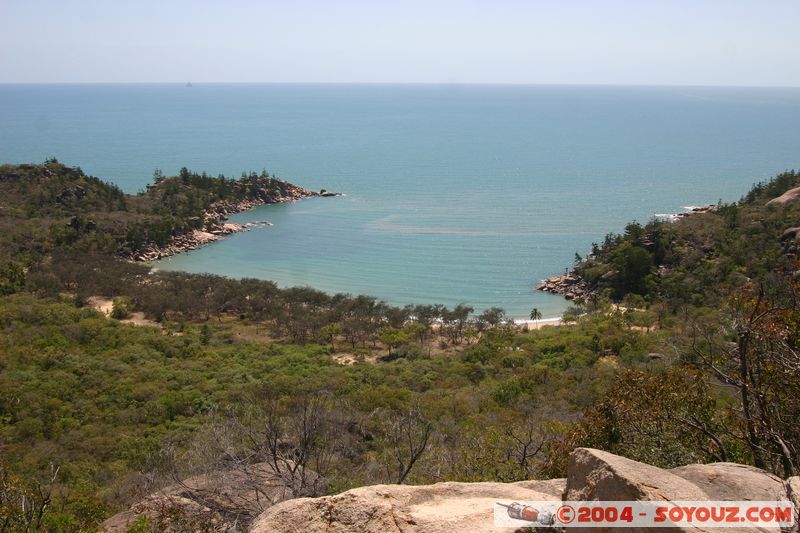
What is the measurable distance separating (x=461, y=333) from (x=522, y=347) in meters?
5.88

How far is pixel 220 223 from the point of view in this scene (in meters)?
75.7

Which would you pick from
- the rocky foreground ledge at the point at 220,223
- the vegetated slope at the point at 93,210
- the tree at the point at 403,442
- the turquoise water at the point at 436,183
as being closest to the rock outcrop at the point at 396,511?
the tree at the point at 403,442

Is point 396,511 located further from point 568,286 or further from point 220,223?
point 220,223

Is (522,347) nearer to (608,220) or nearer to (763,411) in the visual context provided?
(763,411)

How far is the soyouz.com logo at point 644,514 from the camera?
5.65 m

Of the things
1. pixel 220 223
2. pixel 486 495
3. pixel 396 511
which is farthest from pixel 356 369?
pixel 220 223

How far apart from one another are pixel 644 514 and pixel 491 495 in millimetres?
2359

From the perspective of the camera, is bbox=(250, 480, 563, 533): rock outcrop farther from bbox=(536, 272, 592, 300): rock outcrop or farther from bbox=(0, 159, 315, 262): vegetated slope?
bbox=(0, 159, 315, 262): vegetated slope

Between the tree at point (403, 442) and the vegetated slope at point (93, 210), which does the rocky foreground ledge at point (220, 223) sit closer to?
the vegetated slope at point (93, 210)

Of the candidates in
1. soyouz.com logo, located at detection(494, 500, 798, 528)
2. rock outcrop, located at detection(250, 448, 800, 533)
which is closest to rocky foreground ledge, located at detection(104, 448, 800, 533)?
rock outcrop, located at detection(250, 448, 800, 533)

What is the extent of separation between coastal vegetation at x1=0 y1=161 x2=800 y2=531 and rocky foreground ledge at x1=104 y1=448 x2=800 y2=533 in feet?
6.47

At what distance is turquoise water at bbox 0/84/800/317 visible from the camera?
2338 inches

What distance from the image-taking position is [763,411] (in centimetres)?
955

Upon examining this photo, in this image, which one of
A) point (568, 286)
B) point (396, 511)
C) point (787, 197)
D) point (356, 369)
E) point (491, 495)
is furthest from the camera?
point (787, 197)
